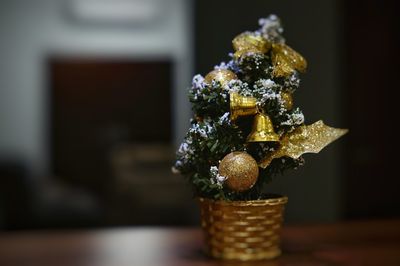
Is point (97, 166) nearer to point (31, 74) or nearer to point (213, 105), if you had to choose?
point (31, 74)

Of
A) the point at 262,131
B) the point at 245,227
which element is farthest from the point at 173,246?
the point at 262,131

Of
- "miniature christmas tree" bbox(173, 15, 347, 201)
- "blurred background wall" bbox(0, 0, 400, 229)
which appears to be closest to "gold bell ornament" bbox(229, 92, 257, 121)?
"miniature christmas tree" bbox(173, 15, 347, 201)

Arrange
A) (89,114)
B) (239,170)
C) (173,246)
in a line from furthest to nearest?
(89,114) → (173,246) → (239,170)

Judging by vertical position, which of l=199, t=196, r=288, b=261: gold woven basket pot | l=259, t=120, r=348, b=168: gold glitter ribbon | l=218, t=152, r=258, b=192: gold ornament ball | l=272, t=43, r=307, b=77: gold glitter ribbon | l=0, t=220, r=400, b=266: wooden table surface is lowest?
l=0, t=220, r=400, b=266: wooden table surface

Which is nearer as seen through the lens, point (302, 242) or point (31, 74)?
point (302, 242)

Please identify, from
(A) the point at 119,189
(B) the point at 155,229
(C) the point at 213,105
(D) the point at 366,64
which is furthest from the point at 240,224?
(A) the point at 119,189

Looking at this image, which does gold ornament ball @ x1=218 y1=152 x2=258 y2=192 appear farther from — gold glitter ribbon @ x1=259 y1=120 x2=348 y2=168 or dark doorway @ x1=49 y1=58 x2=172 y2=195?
dark doorway @ x1=49 y1=58 x2=172 y2=195

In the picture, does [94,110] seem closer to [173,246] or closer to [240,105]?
[173,246]
